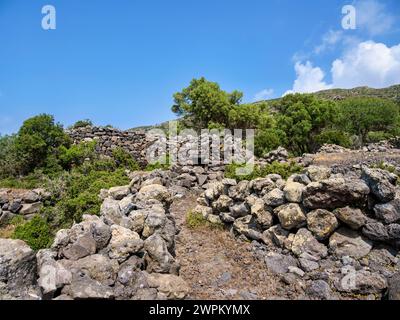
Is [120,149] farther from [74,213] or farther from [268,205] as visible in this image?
[268,205]

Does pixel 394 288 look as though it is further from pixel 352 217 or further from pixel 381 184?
pixel 381 184

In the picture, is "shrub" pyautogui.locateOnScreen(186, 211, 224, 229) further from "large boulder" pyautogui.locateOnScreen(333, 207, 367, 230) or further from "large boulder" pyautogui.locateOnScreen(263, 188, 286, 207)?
"large boulder" pyautogui.locateOnScreen(333, 207, 367, 230)

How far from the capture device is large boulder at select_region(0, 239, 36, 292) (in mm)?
3592

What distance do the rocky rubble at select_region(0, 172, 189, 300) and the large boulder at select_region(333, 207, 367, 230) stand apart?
2933mm

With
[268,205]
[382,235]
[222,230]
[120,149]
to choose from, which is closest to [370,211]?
[382,235]

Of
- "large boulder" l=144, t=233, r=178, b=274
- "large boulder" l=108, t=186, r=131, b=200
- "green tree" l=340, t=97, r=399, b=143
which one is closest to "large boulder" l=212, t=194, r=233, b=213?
"large boulder" l=108, t=186, r=131, b=200

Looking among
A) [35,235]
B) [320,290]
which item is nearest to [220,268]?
[320,290]

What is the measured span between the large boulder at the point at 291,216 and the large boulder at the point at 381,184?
129 cm

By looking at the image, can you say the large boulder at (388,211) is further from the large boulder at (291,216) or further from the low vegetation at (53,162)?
the low vegetation at (53,162)

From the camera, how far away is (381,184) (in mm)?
5105

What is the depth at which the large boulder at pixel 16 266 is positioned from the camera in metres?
3.59

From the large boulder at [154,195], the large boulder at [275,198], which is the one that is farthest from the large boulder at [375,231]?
the large boulder at [154,195]

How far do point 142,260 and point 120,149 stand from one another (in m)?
11.2

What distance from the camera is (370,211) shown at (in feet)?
17.1
